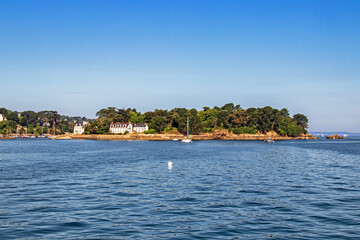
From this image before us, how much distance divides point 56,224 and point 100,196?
7896 millimetres

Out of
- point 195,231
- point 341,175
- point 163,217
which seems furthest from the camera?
A: point 341,175

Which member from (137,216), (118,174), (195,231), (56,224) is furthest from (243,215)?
(118,174)

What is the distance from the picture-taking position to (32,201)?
79.7 ft

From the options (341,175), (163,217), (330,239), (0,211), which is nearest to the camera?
(330,239)

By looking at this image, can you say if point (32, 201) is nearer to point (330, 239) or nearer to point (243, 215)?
point (243, 215)

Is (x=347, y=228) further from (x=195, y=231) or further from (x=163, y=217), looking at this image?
(x=163, y=217)

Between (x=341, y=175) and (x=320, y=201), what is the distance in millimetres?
17011

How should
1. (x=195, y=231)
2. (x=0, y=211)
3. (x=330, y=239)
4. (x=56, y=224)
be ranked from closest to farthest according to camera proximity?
(x=330, y=239) < (x=195, y=231) < (x=56, y=224) < (x=0, y=211)

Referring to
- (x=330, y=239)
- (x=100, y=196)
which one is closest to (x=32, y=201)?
(x=100, y=196)

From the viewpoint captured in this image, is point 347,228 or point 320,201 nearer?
point 347,228

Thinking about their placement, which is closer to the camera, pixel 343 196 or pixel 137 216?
pixel 137 216

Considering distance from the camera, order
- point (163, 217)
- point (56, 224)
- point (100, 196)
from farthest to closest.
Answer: point (100, 196)
point (163, 217)
point (56, 224)

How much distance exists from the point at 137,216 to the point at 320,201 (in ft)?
43.5

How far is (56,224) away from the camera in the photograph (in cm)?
1828
